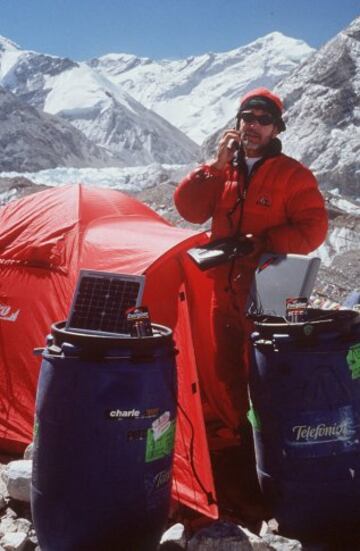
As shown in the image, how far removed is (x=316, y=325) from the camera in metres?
2.82

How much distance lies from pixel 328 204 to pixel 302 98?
23.1 metres

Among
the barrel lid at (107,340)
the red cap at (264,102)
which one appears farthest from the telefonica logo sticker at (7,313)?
the red cap at (264,102)

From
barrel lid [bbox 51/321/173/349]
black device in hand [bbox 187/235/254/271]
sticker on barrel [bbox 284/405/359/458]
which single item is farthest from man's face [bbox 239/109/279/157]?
sticker on barrel [bbox 284/405/359/458]

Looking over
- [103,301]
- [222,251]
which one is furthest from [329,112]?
[103,301]

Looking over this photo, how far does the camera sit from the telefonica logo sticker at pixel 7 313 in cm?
432

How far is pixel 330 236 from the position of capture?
1379 centimetres

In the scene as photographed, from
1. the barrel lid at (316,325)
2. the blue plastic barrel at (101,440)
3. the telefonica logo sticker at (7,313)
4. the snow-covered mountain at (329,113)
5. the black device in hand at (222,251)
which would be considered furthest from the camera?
the snow-covered mountain at (329,113)

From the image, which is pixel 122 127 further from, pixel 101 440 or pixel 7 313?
pixel 101 440

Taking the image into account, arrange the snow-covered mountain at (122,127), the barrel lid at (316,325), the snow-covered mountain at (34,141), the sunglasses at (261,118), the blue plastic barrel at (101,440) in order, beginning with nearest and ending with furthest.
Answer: the blue plastic barrel at (101,440), the barrel lid at (316,325), the sunglasses at (261,118), the snow-covered mountain at (34,141), the snow-covered mountain at (122,127)

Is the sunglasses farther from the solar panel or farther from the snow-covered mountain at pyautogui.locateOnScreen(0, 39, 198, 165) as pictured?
the snow-covered mountain at pyautogui.locateOnScreen(0, 39, 198, 165)

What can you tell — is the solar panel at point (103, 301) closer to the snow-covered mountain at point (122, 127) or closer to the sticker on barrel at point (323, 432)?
the sticker on barrel at point (323, 432)

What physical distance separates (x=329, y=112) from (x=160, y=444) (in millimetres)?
35585

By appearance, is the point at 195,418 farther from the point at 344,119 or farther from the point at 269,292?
the point at 344,119

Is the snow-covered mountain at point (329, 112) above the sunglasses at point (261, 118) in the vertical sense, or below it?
above
